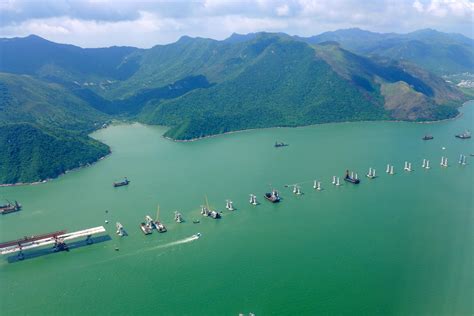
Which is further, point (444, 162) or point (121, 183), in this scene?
point (444, 162)

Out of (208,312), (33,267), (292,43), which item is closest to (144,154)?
(33,267)

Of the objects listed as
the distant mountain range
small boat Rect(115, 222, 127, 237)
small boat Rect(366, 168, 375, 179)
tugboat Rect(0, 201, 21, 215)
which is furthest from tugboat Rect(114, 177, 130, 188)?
small boat Rect(366, 168, 375, 179)

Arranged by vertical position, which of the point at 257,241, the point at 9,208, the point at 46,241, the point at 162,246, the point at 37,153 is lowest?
the point at 257,241

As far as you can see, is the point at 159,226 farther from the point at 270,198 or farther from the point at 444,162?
the point at 444,162

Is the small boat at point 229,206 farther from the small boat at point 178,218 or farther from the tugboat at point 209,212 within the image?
the small boat at point 178,218

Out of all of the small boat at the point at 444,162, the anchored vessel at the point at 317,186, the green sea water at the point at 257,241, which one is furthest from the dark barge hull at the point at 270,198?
the small boat at the point at 444,162

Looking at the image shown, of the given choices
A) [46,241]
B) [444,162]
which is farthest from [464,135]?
[46,241]

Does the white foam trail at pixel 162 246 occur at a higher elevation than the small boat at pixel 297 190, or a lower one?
lower
